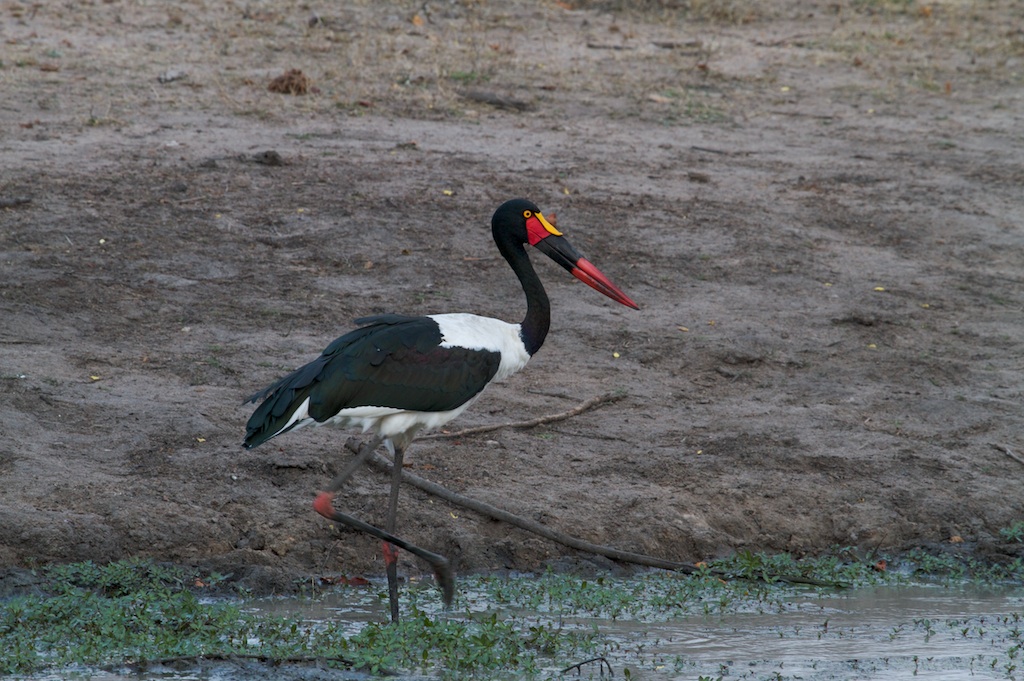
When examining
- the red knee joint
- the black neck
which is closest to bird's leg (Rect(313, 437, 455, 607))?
the red knee joint

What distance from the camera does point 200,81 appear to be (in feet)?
30.8

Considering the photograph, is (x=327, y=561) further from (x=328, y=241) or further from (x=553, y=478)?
(x=328, y=241)

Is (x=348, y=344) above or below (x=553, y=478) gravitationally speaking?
above

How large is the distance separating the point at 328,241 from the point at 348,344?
279cm

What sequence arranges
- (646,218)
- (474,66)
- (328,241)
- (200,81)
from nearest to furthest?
(328,241) < (646,218) < (200,81) < (474,66)

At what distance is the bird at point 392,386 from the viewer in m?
4.36

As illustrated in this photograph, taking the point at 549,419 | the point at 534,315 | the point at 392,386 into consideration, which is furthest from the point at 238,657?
the point at 549,419

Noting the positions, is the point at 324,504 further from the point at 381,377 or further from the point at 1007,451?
the point at 1007,451

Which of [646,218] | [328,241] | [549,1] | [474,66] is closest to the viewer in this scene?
[328,241]

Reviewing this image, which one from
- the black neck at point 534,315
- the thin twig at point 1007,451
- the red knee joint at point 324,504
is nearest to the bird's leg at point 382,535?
the red knee joint at point 324,504

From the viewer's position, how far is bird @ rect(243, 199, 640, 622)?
4359mm

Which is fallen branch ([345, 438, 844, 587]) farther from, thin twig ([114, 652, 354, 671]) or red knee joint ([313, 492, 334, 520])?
thin twig ([114, 652, 354, 671])

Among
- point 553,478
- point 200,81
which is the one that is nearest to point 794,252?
point 553,478

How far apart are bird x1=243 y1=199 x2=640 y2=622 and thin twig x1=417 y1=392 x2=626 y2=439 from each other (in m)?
0.84
